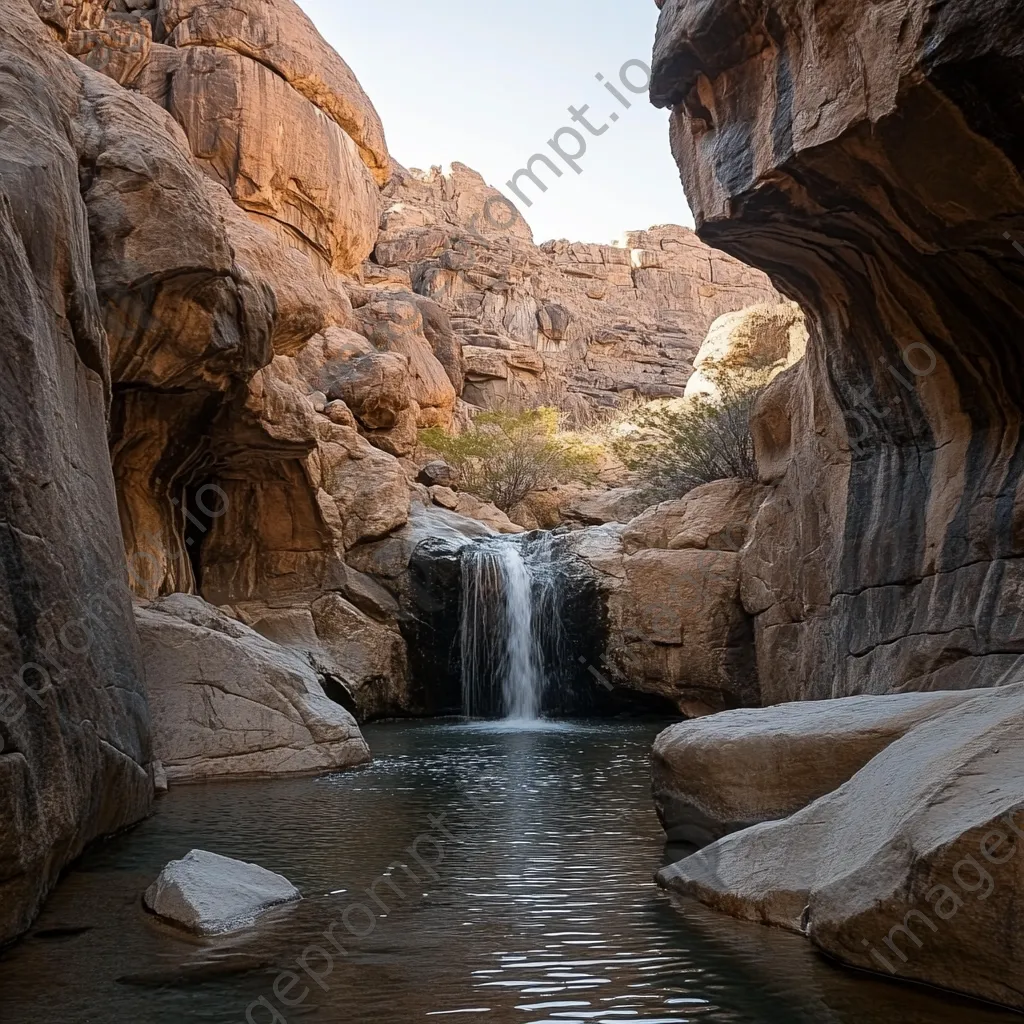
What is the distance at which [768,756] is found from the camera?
512cm

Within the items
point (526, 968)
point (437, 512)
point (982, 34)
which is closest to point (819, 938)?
point (526, 968)

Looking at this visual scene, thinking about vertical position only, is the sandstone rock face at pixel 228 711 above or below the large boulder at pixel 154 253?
below

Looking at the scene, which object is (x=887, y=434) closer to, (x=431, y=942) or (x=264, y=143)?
(x=431, y=942)

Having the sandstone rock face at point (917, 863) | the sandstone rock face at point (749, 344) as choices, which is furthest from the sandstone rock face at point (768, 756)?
the sandstone rock face at point (749, 344)

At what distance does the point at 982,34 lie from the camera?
216 inches

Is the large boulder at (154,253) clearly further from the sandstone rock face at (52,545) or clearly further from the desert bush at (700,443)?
the desert bush at (700,443)

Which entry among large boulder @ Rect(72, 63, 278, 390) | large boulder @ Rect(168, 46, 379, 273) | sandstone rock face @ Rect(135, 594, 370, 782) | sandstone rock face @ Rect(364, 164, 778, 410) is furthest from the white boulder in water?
sandstone rock face @ Rect(364, 164, 778, 410)

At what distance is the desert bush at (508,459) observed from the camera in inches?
963

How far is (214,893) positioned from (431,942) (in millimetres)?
1075

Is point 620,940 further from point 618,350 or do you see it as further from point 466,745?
point 618,350

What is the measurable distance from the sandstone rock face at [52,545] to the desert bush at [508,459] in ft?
55.2

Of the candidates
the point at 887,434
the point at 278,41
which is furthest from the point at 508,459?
the point at 887,434

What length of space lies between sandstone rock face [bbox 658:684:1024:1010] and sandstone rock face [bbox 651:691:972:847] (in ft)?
1.49

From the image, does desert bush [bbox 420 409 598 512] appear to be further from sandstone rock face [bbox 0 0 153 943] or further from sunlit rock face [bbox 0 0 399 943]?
sandstone rock face [bbox 0 0 153 943]
